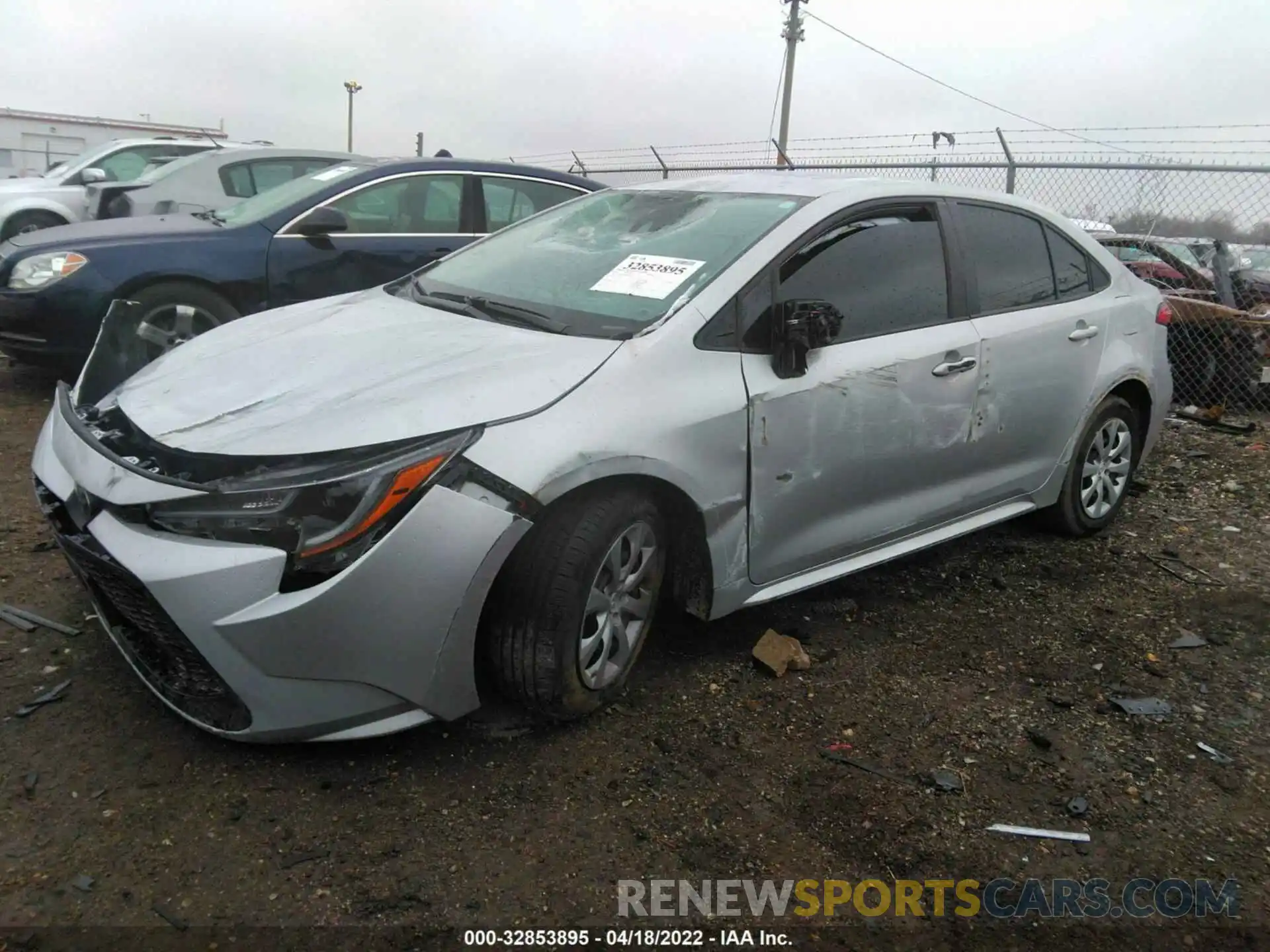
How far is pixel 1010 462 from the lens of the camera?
3963 millimetres

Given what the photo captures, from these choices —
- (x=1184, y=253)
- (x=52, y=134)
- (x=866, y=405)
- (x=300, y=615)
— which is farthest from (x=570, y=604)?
(x=52, y=134)

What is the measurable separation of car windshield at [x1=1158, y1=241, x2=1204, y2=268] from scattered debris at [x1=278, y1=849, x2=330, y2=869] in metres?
8.84

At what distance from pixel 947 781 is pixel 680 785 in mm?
746

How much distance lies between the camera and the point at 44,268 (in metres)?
5.32

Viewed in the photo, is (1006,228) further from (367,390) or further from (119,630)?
(119,630)

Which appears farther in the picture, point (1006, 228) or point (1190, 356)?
point (1190, 356)

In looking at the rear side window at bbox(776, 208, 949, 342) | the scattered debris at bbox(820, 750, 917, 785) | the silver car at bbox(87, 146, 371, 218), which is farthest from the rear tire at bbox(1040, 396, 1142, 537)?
the silver car at bbox(87, 146, 371, 218)

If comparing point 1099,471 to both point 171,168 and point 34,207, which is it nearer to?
point 171,168

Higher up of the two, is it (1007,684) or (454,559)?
(454,559)

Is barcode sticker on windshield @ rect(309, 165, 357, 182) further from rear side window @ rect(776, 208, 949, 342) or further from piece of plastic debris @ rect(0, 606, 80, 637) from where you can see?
rear side window @ rect(776, 208, 949, 342)

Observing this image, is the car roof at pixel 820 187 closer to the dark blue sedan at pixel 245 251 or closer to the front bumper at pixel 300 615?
the front bumper at pixel 300 615

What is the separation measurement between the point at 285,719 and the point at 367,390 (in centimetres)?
85

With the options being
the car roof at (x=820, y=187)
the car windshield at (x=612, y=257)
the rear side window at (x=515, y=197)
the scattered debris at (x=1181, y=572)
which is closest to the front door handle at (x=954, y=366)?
the car roof at (x=820, y=187)

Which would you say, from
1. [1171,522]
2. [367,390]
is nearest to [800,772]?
[367,390]
